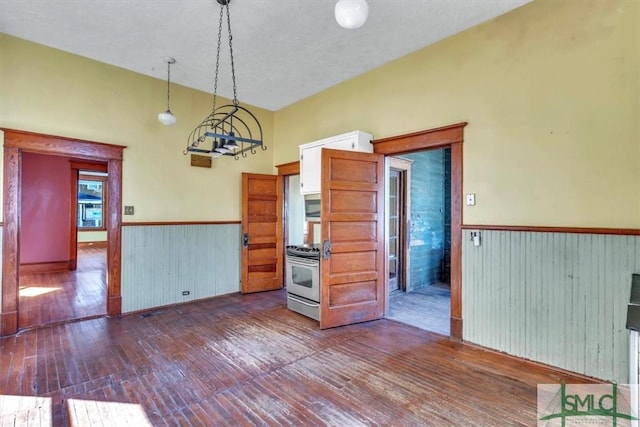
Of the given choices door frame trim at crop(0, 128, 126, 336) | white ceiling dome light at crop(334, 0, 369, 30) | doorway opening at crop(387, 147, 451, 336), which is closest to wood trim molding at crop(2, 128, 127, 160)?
door frame trim at crop(0, 128, 126, 336)

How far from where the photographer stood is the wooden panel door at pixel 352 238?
3.69 meters

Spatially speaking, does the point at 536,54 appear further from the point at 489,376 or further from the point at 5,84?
the point at 5,84

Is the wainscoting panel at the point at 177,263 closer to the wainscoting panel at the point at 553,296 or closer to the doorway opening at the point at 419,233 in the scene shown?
the doorway opening at the point at 419,233

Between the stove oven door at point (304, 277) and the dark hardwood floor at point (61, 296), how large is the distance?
265cm

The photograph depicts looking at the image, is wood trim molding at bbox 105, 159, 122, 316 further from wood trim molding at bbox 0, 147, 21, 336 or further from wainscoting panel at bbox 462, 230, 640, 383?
wainscoting panel at bbox 462, 230, 640, 383

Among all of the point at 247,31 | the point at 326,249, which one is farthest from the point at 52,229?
the point at 326,249

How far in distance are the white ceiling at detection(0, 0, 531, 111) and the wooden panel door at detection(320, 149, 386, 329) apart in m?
1.28

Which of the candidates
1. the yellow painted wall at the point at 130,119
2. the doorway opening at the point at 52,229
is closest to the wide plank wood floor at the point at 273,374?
the yellow painted wall at the point at 130,119

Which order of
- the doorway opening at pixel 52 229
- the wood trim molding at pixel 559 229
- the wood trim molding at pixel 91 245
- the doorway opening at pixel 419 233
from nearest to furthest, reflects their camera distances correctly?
the wood trim molding at pixel 559 229
the doorway opening at pixel 419 233
the doorway opening at pixel 52 229
the wood trim molding at pixel 91 245

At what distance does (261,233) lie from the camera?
17.9 feet

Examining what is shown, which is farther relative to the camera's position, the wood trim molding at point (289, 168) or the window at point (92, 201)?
the window at point (92, 201)

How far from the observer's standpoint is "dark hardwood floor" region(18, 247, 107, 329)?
3998mm

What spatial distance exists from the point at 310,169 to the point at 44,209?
21.5 feet

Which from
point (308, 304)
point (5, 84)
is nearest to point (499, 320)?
point (308, 304)
